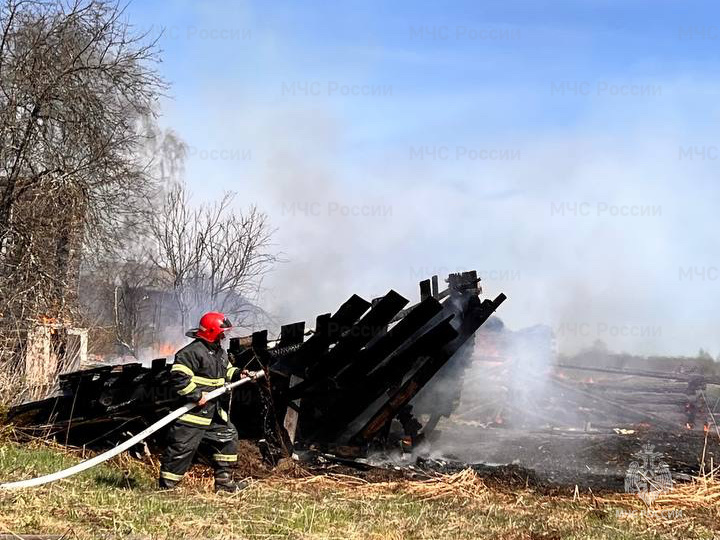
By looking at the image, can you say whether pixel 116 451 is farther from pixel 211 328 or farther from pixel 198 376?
pixel 211 328

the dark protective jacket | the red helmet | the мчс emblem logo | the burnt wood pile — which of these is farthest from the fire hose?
the мчс emblem logo

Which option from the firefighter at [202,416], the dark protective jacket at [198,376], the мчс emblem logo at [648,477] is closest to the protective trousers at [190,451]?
the firefighter at [202,416]

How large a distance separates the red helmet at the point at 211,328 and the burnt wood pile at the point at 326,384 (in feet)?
4.40

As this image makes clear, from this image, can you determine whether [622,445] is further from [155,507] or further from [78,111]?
[78,111]

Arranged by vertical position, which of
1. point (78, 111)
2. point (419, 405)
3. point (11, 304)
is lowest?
point (419, 405)

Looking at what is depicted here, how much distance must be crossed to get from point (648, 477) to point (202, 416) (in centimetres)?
524

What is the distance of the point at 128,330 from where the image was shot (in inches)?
1228

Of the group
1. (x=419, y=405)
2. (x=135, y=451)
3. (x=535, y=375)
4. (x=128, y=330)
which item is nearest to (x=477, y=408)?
(x=535, y=375)

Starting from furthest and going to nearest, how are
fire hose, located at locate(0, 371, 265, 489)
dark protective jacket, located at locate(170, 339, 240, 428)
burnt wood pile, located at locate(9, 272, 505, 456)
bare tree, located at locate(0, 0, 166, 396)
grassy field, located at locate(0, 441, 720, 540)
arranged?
1. bare tree, located at locate(0, 0, 166, 396)
2. burnt wood pile, located at locate(9, 272, 505, 456)
3. dark protective jacket, located at locate(170, 339, 240, 428)
4. fire hose, located at locate(0, 371, 265, 489)
5. grassy field, located at locate(0, 441, 720, 540)

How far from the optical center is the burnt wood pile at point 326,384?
882 centimetres

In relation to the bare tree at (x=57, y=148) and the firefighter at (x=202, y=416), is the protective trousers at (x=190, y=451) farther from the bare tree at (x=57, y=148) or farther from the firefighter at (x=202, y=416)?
the bare tree at (x=57, y=148)

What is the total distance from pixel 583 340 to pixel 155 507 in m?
19.1

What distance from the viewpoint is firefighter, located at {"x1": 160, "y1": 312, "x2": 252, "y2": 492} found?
22.5ft

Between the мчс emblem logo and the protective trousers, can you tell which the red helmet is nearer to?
the protective trousers
